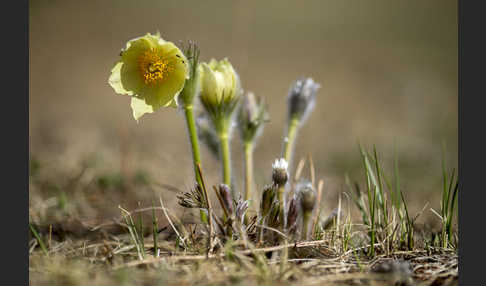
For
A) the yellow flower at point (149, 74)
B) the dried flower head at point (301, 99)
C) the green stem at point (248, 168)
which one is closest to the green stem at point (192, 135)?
the yellow flower at point (149, 74)

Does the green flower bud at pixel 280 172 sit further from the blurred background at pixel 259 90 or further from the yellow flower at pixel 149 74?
the blurred background at pixel 259 90

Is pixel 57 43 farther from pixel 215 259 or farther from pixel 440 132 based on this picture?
pixel 215 259

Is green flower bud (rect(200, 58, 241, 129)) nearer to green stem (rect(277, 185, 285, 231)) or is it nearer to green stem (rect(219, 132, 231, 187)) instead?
green stem (rect(219, 132, 231, 187))

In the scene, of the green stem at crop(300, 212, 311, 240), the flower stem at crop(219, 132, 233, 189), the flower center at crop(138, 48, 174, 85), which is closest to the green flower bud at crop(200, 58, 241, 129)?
the flower stem at crop(219, 132, 233, 189)

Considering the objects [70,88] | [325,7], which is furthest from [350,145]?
[325,7]

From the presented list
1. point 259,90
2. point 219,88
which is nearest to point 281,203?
point 219,88

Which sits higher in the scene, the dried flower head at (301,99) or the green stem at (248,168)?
the dried flower head at (301,99)
